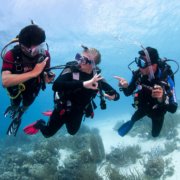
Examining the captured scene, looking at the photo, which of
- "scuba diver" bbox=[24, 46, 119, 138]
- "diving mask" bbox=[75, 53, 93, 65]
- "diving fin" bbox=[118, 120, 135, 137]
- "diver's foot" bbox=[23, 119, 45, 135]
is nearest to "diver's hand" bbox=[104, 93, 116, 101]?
"scuba diver" bbox=[24, 46, 119, 138]

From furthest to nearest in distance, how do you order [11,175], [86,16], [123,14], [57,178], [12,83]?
[123,14] → [86,16] → [11,175] → [57,178] → [12,83]

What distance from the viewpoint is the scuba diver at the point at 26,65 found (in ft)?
15.9

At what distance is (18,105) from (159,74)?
3.77 metres

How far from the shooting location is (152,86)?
633 cm

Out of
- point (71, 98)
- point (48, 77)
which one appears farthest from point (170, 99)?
point (48, 77)

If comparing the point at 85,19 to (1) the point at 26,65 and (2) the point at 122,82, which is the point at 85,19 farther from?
(1) the point at 26,65

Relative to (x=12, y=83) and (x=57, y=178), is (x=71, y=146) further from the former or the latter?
(x=12, y=83)

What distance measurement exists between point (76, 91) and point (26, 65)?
1.54m

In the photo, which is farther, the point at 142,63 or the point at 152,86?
the point at 152,86

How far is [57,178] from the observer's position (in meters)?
11.3

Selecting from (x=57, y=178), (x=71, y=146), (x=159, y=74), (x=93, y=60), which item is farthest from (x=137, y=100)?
(x=71, y=146)

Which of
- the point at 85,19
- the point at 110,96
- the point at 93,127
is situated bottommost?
the point at 93,127

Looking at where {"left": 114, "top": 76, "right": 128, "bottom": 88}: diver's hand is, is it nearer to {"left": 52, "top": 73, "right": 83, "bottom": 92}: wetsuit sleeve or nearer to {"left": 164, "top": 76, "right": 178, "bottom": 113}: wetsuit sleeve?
{"left": 164, "top": 76, "right": 178, "bottom": 113}: wetsuit sleeve

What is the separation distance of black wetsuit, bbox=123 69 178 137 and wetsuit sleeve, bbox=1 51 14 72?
3.23 metres
